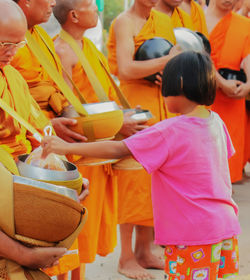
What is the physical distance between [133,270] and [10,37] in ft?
7.14

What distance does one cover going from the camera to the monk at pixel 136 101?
150 inches

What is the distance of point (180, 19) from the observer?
4301mm

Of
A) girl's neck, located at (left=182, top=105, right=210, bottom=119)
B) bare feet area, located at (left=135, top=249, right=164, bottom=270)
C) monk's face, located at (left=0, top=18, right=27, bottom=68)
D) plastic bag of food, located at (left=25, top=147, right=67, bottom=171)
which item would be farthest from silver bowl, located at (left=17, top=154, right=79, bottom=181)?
bare feet area, located at (left=135, top=249, right=164, bottom=270)

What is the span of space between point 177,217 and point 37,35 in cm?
115

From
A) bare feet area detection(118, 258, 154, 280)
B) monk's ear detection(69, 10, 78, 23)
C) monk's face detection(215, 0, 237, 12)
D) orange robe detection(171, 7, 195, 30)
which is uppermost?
monk's ear detection(69, 10, 78, 23)

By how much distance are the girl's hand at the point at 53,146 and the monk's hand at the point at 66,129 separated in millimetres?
650

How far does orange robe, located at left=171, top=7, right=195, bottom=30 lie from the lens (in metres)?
4.27

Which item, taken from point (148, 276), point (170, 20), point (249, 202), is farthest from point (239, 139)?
point (148, 276)

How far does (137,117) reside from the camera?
10.5 ft

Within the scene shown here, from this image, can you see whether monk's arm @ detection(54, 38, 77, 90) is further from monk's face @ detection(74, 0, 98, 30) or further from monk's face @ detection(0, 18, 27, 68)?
monk's face @ detection(0, 18, 27, 68)

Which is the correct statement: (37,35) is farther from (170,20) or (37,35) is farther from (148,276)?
(148,276)

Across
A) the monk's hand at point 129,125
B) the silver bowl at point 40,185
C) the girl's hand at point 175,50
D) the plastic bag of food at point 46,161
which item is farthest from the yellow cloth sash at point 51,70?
the girl's hand at point 175,50

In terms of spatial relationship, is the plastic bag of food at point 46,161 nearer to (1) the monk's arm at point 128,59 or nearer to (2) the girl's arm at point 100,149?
(2) the girl's arm at point 100,149

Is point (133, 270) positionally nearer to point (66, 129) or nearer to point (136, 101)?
point (136, 101)
